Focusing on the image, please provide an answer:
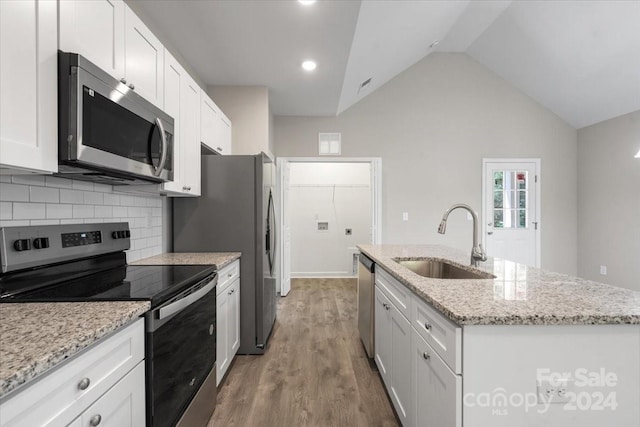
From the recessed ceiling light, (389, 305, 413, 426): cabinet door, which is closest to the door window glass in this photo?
the recessed ceiling light

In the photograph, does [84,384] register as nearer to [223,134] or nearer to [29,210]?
[29,210]

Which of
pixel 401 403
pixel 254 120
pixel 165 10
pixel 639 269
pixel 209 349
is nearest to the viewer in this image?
pixel 401 403

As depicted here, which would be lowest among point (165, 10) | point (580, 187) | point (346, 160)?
point (580, 187)

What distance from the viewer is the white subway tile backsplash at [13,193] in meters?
1.24

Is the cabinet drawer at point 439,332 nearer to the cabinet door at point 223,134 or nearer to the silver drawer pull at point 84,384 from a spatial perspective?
the silver drawer pull at point 84,384

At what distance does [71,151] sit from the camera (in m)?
1.12

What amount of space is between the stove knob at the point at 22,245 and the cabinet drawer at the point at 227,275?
3.20ft

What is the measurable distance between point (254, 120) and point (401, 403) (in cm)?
307

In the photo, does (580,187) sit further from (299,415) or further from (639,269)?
(299,415)

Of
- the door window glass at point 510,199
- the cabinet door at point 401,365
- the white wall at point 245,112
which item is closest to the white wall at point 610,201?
the door window glass at point 510,199

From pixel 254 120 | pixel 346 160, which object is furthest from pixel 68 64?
pixel 346 160

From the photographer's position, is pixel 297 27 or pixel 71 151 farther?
pixel 297 27

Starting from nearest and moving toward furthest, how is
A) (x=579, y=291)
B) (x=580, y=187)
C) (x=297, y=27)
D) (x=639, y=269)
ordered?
(x=579, y=291)
(x=297, y=27)
(x=639, y=269)
(x=580, y=187)

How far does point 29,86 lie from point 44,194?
0.62 metres
